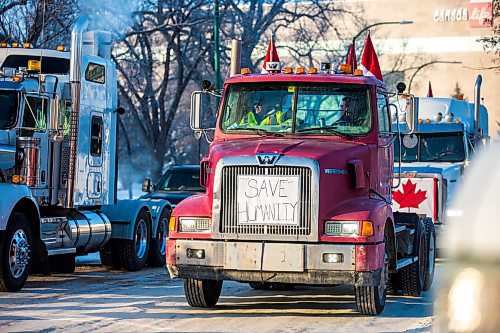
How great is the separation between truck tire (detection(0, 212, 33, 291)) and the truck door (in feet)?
15.6

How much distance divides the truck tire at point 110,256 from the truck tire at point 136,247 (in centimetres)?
4

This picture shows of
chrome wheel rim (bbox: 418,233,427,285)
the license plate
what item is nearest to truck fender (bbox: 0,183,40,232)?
the license plate

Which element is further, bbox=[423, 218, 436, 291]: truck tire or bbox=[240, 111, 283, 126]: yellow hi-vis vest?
bbox=[423, 218, 436, 291]: truck tire

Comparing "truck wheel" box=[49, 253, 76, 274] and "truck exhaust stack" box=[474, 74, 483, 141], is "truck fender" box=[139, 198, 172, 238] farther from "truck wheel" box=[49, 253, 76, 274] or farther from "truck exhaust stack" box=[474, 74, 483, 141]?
"truck exhaust stack" box=[474, 74, 483, 141]

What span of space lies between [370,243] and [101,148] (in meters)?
7.49

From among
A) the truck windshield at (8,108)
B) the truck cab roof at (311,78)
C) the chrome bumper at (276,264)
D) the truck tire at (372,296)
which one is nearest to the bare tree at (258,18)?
the truck windshield at (8,108)

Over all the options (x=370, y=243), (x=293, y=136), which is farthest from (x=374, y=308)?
(x=293, y=136)

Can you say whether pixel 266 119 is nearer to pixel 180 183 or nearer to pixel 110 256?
pixel 110 256

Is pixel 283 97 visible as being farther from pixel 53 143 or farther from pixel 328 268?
pixel 53 143

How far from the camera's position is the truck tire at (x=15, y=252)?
575 inches

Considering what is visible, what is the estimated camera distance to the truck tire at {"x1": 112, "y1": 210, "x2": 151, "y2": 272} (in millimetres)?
19031

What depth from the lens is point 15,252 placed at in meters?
14.9

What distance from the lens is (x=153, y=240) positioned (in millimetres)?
20156

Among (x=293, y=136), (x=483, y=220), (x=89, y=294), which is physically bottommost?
(x=89, y=294)
